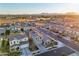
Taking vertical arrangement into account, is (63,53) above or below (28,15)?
below

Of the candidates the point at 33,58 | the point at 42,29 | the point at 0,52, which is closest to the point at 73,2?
the point at 42,29

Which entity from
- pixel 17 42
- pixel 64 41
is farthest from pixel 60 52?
pixel 17 42

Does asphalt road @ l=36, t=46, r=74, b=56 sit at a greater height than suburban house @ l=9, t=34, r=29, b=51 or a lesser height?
lesser

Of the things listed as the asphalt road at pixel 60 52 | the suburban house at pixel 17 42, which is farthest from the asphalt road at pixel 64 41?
the suburban house at pixel 17 42

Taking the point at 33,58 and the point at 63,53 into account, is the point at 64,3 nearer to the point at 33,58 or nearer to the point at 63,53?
the point at 63,53

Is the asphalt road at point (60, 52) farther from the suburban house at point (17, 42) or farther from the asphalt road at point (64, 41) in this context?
the suburban house at point (17, 42)

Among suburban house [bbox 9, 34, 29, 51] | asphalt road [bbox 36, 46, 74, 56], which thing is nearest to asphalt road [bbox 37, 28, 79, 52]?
asphalt road [bbox 36, 46, 74, 56]

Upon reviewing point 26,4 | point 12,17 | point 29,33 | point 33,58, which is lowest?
point 33,58

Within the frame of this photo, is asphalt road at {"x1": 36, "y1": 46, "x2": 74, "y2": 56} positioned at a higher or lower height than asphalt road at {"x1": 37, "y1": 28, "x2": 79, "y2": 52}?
lower

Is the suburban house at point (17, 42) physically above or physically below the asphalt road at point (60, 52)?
above

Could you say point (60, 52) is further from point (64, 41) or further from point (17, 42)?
point (17, 42)

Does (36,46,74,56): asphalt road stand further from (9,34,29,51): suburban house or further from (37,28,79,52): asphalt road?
(9,34,29,51): suburban house
